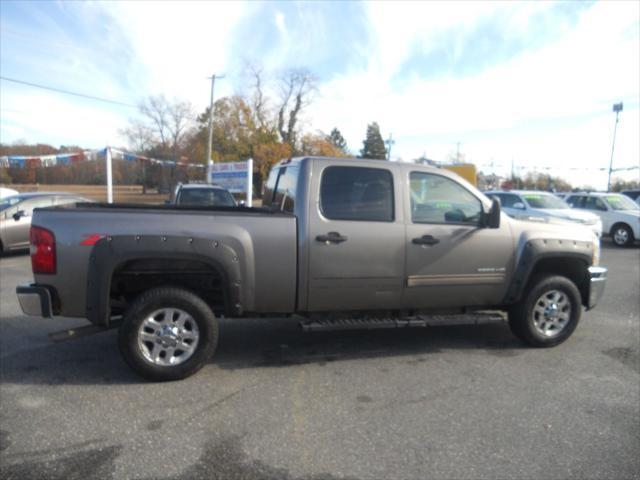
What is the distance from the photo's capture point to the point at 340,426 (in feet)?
10.8

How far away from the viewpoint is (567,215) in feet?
43.8

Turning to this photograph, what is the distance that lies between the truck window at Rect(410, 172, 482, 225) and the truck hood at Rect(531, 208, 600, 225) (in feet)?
32.0

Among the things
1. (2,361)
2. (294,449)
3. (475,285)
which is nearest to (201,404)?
(294,449)

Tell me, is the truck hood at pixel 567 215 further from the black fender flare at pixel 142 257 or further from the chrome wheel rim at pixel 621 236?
the black fender flare at pixel 142 257

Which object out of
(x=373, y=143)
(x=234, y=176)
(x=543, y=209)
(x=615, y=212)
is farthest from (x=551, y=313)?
(x=373, y=143)

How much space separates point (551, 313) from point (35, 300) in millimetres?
4867

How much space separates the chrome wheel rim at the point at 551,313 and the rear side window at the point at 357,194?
1.93 meters

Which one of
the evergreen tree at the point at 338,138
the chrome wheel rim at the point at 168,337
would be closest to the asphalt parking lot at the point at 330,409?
the chrome wheel rim at the point at 168,337

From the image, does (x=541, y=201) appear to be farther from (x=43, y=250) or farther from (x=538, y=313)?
(x=43, y=250)

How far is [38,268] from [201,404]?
169 centimetres

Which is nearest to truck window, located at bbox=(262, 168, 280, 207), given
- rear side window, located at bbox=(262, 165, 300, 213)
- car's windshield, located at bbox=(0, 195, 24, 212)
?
rear side window, located at bbox=(262, 165, 300, 213)

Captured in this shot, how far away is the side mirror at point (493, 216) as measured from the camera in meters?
4.52

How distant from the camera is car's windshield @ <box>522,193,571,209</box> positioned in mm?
14062

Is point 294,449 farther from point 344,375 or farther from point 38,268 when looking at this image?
point 38,268
